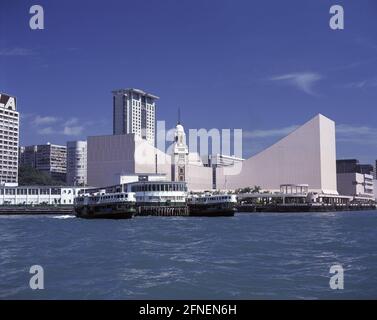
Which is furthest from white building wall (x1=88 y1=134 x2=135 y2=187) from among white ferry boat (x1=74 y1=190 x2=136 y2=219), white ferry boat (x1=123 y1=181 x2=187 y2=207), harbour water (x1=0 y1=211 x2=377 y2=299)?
harbour water (x1=0 y1=211 x2=377 y2=299)

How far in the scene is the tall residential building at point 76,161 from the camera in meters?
69.4

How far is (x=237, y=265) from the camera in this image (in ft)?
22.6

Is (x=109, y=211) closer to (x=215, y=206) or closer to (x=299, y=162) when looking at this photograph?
(x=215, y=206)

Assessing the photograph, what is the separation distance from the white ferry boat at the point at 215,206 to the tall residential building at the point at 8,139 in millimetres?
33476

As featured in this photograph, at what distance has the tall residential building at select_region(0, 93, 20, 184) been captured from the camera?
56625 mm

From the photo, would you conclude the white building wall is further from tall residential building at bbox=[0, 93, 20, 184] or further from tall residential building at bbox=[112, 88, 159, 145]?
tall residential building at bbox=[112, 88, 159, 145]

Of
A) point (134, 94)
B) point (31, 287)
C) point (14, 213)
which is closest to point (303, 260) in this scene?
point (31, 287)

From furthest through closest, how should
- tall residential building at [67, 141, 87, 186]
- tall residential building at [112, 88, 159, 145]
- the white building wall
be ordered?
tall residential building at [112, 88, 159, 145]
tall residential building at [67, 141, 87, 186]
the white building wall

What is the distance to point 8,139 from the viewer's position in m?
57.9

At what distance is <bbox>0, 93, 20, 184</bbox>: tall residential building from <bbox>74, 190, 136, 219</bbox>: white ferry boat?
3414cm

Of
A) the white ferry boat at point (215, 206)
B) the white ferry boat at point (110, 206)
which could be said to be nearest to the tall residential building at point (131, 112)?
the white ferry boat at point (215, 206)

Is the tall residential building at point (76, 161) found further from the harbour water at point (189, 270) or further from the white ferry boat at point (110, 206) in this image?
the harbour water at point (189, 270)

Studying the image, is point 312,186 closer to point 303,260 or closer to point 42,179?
point 42,179

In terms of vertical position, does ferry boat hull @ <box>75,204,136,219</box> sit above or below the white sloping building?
below
